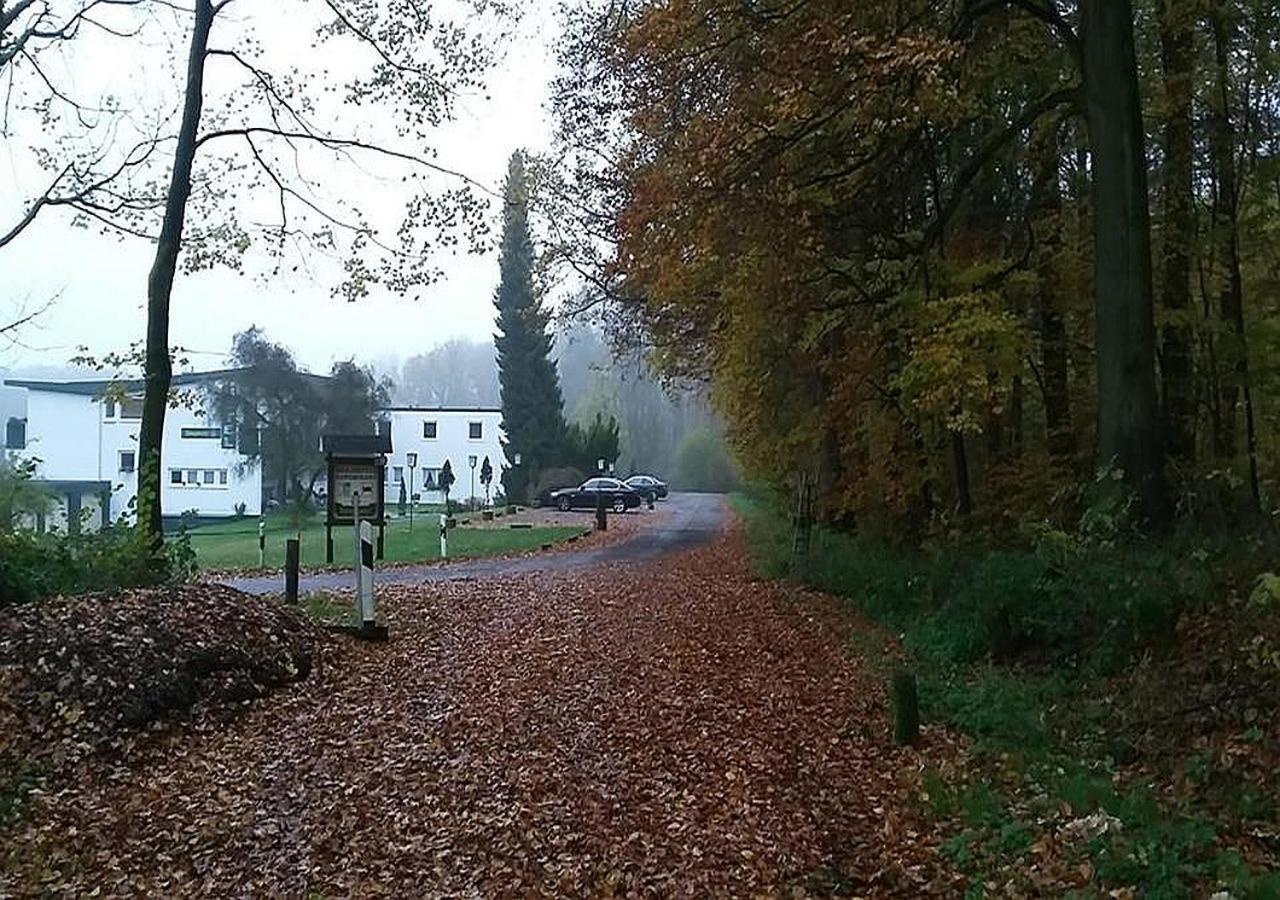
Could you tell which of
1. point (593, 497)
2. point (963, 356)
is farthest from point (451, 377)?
point (963, 356)

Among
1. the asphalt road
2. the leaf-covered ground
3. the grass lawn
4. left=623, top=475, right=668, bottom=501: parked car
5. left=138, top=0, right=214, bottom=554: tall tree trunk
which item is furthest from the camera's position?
left=623, top=475, right=668, bottom=501: parked car

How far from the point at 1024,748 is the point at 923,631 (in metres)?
4.45

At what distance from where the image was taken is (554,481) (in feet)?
204

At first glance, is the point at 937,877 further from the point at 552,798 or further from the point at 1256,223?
the point at 1256,223

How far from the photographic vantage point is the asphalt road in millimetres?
20875

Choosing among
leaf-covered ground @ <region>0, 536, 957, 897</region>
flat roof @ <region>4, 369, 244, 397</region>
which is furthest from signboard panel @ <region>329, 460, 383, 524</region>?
flat roof @ <region>4, 369, 244, 397</region>

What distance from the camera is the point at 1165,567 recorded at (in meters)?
9.73

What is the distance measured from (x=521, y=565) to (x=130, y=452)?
2705 cm

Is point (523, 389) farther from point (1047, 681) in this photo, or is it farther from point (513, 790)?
point (513, 790)

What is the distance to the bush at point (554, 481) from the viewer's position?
61719mm

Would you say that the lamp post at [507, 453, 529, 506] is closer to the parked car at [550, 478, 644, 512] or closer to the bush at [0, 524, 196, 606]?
the parked car at [550, 478, 644, 512]

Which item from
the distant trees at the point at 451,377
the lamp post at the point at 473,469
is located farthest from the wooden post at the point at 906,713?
the distant trees at the point at 451,377

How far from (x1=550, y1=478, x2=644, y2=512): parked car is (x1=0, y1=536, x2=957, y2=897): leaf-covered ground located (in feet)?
141

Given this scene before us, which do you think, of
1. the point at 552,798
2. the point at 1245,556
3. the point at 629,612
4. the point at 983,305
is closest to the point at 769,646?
the point at 629,612
